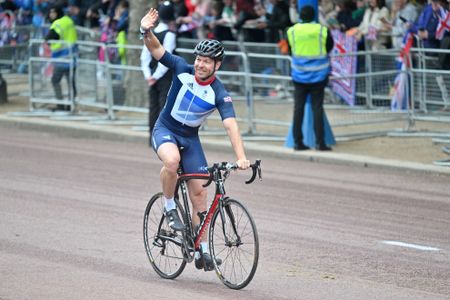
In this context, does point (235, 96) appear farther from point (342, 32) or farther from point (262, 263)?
point (262, 263)

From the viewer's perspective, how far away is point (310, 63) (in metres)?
18.9

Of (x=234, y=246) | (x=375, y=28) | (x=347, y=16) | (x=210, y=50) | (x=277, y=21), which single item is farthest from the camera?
(x=277, y=21)

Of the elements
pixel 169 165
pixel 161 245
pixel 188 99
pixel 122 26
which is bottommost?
pixel 161 245

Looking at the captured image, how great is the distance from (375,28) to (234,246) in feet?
46.7

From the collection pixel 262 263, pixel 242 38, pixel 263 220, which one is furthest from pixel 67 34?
pixel 262 263

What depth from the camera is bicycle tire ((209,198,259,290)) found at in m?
9.41

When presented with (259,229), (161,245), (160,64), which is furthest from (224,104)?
(160,64)

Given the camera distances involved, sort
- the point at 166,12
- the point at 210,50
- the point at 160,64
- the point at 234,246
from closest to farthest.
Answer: the point at 234,246, the point at 210,50, the point at 166,12, the point at 160,64

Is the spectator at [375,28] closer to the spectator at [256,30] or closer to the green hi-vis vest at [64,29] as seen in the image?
the spectator at [256,30]

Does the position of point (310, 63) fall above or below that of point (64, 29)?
below

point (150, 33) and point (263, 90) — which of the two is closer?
point (150, 33)

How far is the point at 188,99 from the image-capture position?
10.1 meters

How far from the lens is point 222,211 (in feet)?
31.4

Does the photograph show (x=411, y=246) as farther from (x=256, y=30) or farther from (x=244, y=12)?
(x=244, y=12)
